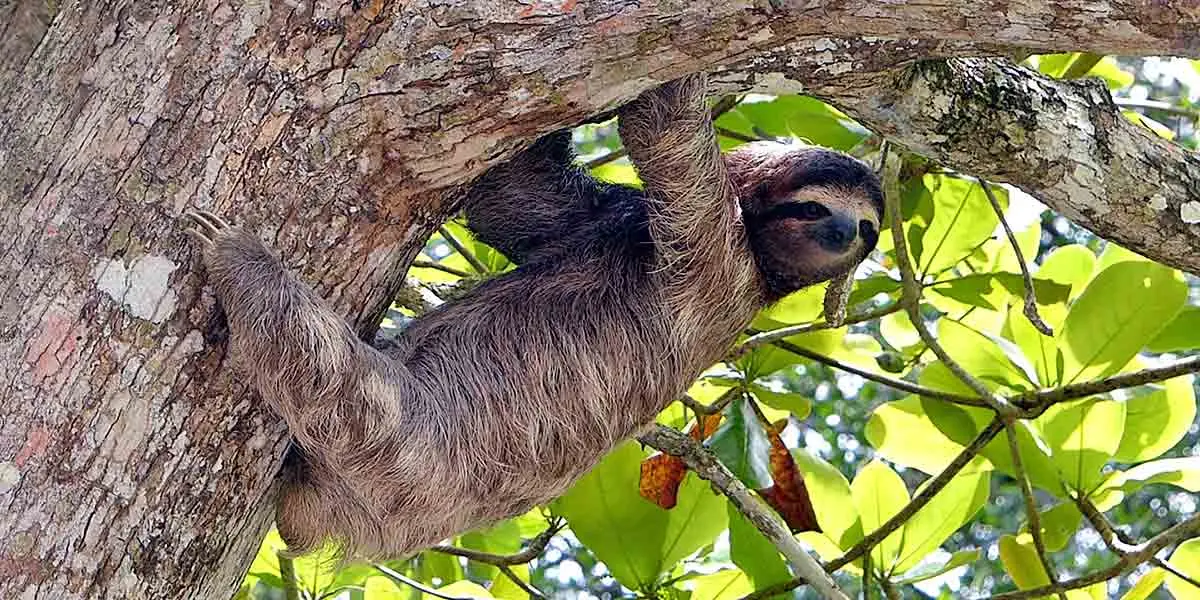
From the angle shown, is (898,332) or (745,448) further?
(898,332)

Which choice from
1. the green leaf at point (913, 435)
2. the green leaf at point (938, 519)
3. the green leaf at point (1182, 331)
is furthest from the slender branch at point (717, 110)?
the green leaf at point (1182, 331)

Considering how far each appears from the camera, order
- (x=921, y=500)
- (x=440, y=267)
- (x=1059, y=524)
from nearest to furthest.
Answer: (x=921, y=500), (x=1059, y=524), (x=440, y=267)

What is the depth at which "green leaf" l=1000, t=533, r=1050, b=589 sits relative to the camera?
4.98m

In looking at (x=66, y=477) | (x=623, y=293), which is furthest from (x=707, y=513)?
(x=66, y=477)

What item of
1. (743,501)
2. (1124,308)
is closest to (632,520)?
(743,501)

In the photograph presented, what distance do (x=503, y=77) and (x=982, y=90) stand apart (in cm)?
181

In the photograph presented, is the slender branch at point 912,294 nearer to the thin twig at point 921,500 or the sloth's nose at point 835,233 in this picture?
the thin twig at point 921,500

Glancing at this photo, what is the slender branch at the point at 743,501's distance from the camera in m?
4.45

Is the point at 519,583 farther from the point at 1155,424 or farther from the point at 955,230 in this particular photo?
the point at 1155,424

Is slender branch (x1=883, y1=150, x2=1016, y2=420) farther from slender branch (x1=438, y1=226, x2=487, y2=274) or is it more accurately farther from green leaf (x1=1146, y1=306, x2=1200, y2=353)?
slender branch (x1=438, y1=226, x2=487, y2=274)

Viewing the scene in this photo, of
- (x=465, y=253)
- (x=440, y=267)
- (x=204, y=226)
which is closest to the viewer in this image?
(x=204, y=226)

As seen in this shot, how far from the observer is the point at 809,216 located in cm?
425

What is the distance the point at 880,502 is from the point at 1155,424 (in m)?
1.11

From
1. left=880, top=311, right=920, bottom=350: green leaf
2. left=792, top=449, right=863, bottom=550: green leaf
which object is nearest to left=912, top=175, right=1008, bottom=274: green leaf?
left=880, top=311, right=920, bottom=350: green leaf
